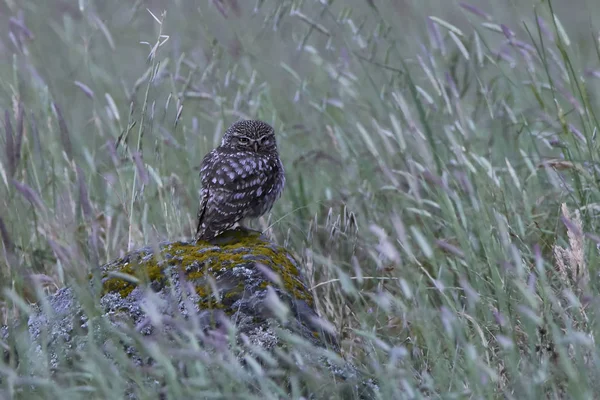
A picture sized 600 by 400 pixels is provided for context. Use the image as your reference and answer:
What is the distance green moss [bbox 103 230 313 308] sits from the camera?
3.13 m

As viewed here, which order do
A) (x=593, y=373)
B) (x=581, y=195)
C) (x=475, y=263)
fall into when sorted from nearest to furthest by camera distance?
(x=593, y=373) < (x=475, y=263) < (x=581, y=195)

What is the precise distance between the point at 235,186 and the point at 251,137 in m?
0.58

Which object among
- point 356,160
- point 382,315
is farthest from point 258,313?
point 356,160

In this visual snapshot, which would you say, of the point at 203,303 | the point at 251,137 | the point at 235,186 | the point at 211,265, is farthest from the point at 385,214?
the point at 203,303

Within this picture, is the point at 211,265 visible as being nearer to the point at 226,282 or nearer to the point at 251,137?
the point at 226,282

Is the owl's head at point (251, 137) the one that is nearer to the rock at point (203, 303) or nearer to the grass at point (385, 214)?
the grass at point (385, 214)

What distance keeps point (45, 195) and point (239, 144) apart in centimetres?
114

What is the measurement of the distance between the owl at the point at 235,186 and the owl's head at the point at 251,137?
0.03 feet

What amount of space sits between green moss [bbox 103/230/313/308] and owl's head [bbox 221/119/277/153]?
1395 millimetres

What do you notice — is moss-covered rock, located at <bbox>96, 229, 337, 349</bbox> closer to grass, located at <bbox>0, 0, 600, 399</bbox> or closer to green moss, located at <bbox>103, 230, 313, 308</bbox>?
green moss, located at <bbox>103, 230, 313, 308</bbox>

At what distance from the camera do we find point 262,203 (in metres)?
4.48

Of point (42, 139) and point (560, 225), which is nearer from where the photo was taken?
point (560, 225)

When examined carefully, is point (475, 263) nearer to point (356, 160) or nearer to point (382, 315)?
point (382, 315)

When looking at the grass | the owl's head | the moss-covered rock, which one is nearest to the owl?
the owl's head
